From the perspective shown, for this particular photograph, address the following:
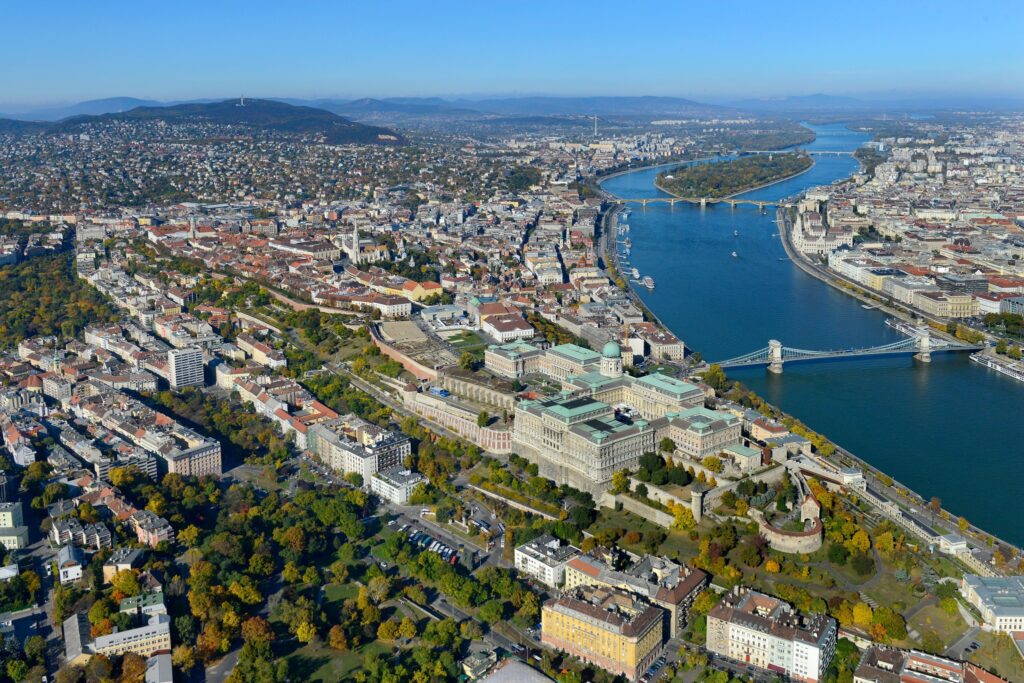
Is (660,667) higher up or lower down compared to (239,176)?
lower down

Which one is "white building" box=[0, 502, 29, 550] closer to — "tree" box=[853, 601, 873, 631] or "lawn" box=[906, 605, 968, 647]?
"tree" box=[853, 601, 873, 631]

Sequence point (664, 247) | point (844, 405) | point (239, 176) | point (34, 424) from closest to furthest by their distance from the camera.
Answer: point (34, 424)
point (844, 405)
point (664, 247)
point (239, 176)

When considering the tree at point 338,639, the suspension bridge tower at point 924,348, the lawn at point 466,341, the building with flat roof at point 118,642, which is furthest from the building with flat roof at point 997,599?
the lawn at point 466,341

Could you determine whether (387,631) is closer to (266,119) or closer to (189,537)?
(189,537)

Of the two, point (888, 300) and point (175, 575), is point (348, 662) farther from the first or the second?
point (888, 300)

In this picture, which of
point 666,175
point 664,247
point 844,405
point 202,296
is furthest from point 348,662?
point 666,175

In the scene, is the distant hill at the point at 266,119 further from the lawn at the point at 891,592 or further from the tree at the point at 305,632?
the lawn at the point at 891,592

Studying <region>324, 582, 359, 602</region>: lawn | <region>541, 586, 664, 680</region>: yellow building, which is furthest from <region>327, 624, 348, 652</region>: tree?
<region>541, 586, 664, 680</region>: yellow building

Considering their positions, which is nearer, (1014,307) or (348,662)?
(348,662)
